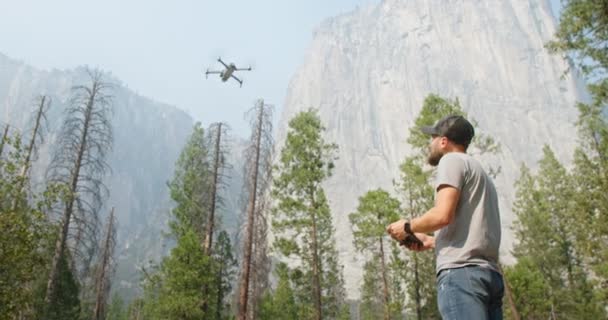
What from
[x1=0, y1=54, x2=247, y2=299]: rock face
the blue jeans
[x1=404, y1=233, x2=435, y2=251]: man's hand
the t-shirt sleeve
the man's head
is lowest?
the blue jeans

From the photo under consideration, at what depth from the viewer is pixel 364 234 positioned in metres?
19.5

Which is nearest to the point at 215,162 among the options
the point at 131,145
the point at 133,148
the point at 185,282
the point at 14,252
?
the point at 185,282

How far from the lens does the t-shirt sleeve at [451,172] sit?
230 centimetres

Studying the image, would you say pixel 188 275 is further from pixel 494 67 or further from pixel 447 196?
pixel 494 67

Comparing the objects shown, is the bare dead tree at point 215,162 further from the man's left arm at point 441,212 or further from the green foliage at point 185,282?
the man's left arm at point 441,212

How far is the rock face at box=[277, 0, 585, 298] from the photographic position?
4087 inches

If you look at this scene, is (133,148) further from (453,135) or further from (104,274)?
(453,135)

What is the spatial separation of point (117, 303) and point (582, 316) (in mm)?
40970

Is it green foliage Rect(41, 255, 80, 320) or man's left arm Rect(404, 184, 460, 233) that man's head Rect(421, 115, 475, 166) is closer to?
man's left arm Rect(404, 184, 460, 233)

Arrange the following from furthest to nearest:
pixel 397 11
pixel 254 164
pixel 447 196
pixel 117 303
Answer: pixel 397 11
pixel 117 303
pixel 254 164
pixel 447 196

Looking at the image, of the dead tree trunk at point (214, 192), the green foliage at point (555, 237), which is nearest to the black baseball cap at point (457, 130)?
the dead tree trunk at point (214, 192)

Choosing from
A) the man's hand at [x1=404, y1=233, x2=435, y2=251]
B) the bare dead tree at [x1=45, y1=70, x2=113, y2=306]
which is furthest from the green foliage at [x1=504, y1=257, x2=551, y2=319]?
the man's hand at [x1=404, y1=233, x2=435, y2=251]

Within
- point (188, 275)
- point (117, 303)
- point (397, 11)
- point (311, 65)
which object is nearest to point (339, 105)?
point (311, 65)

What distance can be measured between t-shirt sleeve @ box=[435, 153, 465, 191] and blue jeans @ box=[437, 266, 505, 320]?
0.44 m
